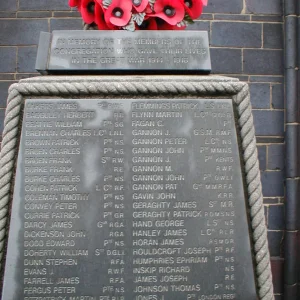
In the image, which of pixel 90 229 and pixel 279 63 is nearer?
pixel 90 229

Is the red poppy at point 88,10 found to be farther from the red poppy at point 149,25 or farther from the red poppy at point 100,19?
the red poppy at point 149,25

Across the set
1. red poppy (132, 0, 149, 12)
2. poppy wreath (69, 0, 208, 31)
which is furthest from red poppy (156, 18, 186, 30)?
red poppy (132, 0, 149, 12)

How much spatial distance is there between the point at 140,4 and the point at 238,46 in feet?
5.55

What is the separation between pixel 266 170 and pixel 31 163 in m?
2.02

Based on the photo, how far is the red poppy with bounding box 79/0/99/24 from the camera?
1750 mm

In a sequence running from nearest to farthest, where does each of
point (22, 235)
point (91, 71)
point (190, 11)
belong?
point (22, 235) < point (91, 71) < point (190, 11)

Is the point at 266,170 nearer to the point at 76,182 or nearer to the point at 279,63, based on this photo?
the point at 279,63

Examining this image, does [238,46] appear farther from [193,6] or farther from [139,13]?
[139,13]

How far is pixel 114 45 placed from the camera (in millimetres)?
1635

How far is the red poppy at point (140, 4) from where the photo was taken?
1686mm

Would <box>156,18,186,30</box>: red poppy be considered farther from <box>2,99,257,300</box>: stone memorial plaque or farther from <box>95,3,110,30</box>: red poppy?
<box>2,99,257,300</box>: stone memorial plaque

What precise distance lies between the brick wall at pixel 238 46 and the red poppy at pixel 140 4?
157 cm

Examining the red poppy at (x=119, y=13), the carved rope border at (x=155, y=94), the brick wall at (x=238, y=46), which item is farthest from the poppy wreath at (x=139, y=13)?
the brick wall at (x=238, y=46)

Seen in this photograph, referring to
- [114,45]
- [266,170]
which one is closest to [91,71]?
[114,45]
